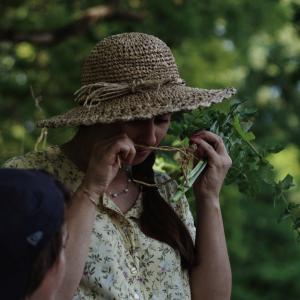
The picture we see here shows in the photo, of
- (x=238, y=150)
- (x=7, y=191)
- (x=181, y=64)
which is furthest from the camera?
(x=181, y=64)

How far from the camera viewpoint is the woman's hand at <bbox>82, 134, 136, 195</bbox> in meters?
2.65

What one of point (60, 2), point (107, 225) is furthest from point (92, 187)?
point (60, 2)

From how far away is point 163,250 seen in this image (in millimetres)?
2988

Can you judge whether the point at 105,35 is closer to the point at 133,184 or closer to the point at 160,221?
the point at 133,184

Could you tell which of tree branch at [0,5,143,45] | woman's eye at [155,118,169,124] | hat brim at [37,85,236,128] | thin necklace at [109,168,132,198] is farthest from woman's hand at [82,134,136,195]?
tree branch at [0,5,143,45]

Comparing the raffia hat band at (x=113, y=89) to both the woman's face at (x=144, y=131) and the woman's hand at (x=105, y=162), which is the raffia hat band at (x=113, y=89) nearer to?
the woman's face at (x=144, y=131)

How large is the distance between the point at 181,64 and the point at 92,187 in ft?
28.5

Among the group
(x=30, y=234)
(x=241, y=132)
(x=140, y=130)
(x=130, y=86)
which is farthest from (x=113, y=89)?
(x=30, y=234)

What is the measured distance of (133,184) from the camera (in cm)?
313

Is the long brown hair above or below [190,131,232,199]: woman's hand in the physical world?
below

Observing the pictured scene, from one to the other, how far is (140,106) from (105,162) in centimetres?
28

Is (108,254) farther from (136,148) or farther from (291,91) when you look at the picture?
(291,91)

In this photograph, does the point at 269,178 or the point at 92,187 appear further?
the point at 269,178

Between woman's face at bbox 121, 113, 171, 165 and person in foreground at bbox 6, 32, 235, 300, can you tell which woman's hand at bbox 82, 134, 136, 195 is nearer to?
person in foreground at bbox 6, 32, 235, 300
